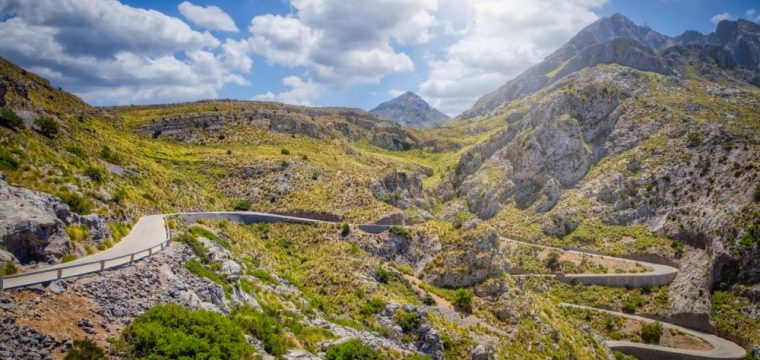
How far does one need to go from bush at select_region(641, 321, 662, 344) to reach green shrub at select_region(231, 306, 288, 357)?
57.1 m

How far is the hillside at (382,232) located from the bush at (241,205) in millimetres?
475

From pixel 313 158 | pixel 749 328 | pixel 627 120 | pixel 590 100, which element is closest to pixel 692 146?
pixel 627 120

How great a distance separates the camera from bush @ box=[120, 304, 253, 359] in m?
15.8

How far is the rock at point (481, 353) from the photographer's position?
3111cm

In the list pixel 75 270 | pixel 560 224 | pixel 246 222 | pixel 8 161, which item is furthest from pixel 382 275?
pixel 560 224

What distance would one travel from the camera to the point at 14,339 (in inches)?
515

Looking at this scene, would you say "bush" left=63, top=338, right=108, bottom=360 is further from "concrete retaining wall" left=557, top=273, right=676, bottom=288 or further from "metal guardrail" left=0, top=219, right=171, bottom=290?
"concrete retaining wall" left=557, top=273, right=676, bottom=288

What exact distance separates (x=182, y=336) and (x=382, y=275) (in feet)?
84.0

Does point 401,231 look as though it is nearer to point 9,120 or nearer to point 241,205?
point 241,205

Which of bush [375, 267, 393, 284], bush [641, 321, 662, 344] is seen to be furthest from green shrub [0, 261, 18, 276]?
bush [641, 321, 662, 344]

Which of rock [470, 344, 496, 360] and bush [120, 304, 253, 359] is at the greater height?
bush [120, 304, 253, 359]

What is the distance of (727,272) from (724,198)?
59.7 ft

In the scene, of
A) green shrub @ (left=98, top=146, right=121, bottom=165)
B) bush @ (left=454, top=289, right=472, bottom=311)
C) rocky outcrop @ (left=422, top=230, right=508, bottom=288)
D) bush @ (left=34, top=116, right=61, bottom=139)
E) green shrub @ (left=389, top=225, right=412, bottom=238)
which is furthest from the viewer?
green shrub @ (left=389, top=225, right=412, bottom=238)

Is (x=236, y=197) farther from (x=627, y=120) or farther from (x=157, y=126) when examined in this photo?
(x=627, y=120)
